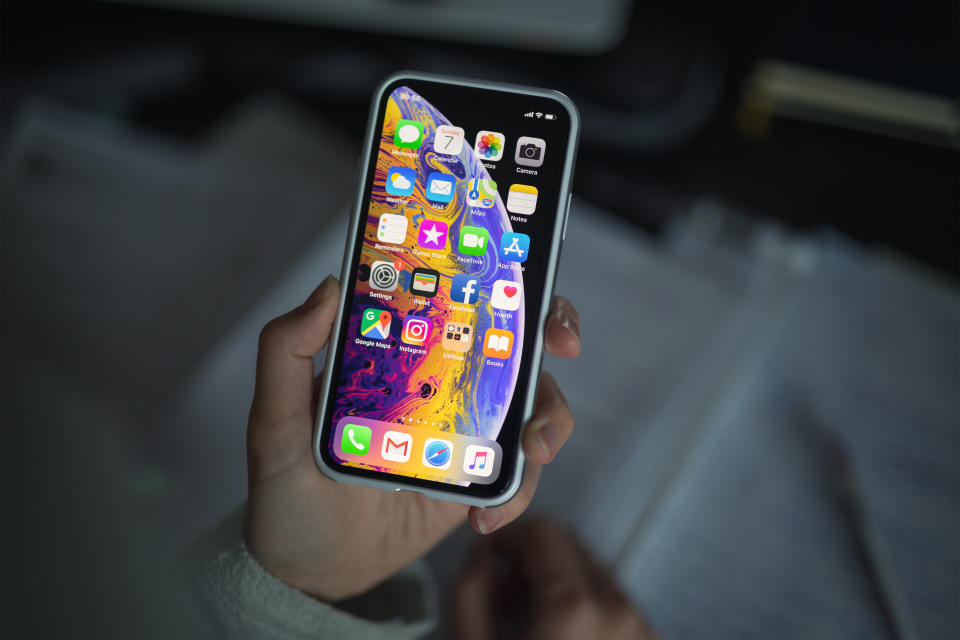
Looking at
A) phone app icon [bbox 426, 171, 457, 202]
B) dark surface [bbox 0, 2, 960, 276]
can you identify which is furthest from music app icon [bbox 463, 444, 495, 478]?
dark surface [bbox 0, 2, 960, 276]

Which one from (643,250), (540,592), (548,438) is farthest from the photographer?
(643,250)

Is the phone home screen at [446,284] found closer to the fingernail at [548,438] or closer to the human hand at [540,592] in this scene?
the fingernail at [548,438]

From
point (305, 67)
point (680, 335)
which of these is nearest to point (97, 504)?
point (680, 335)

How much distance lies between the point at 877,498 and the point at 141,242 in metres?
0.63

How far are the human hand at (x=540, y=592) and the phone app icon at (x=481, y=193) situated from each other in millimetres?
216

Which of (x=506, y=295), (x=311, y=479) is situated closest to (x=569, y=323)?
(x=506, y=295)

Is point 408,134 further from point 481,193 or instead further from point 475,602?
point 475,602

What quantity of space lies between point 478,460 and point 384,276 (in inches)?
3.4

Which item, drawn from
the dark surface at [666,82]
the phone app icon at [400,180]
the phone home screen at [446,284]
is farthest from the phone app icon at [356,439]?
the dark surface at [666,82]

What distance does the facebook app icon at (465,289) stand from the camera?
0.74ft

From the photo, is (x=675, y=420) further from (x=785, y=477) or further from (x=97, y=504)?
(x=97, y=504)

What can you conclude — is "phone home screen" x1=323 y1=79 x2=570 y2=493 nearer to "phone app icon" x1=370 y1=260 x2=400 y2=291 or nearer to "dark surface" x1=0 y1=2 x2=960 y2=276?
"phone app icon" x1=370 y1=260 x2=400 y2=291

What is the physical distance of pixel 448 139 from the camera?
233mm

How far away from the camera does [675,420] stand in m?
0.39
